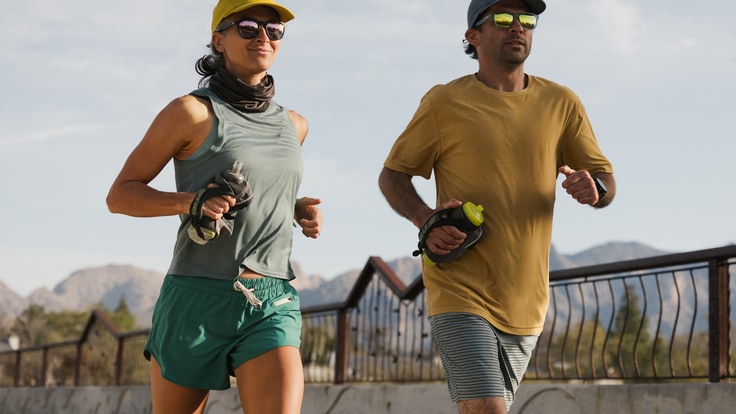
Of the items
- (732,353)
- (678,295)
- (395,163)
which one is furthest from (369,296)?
(395,163)

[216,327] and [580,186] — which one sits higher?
[580,186]

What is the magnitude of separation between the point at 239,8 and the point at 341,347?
6.57m

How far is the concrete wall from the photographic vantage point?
18.6ft

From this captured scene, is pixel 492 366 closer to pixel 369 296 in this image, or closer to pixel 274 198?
pixel 274 198

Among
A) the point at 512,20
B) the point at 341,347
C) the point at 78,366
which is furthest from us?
the point at 78,366

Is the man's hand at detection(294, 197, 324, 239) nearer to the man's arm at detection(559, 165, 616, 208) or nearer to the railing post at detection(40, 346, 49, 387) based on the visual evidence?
the man's arm at detection(559, 165, 616, 208)

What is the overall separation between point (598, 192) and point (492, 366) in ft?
2.66

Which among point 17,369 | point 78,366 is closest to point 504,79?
point 78,366

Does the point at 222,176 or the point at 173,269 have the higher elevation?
the point at 222,176

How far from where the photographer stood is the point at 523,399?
264 inches

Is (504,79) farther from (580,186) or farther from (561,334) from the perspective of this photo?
(561,334)

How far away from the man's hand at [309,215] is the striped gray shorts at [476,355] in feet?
1.93

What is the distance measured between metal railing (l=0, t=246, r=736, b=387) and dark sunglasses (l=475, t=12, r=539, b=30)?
253 centimetres

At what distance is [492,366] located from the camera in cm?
365
